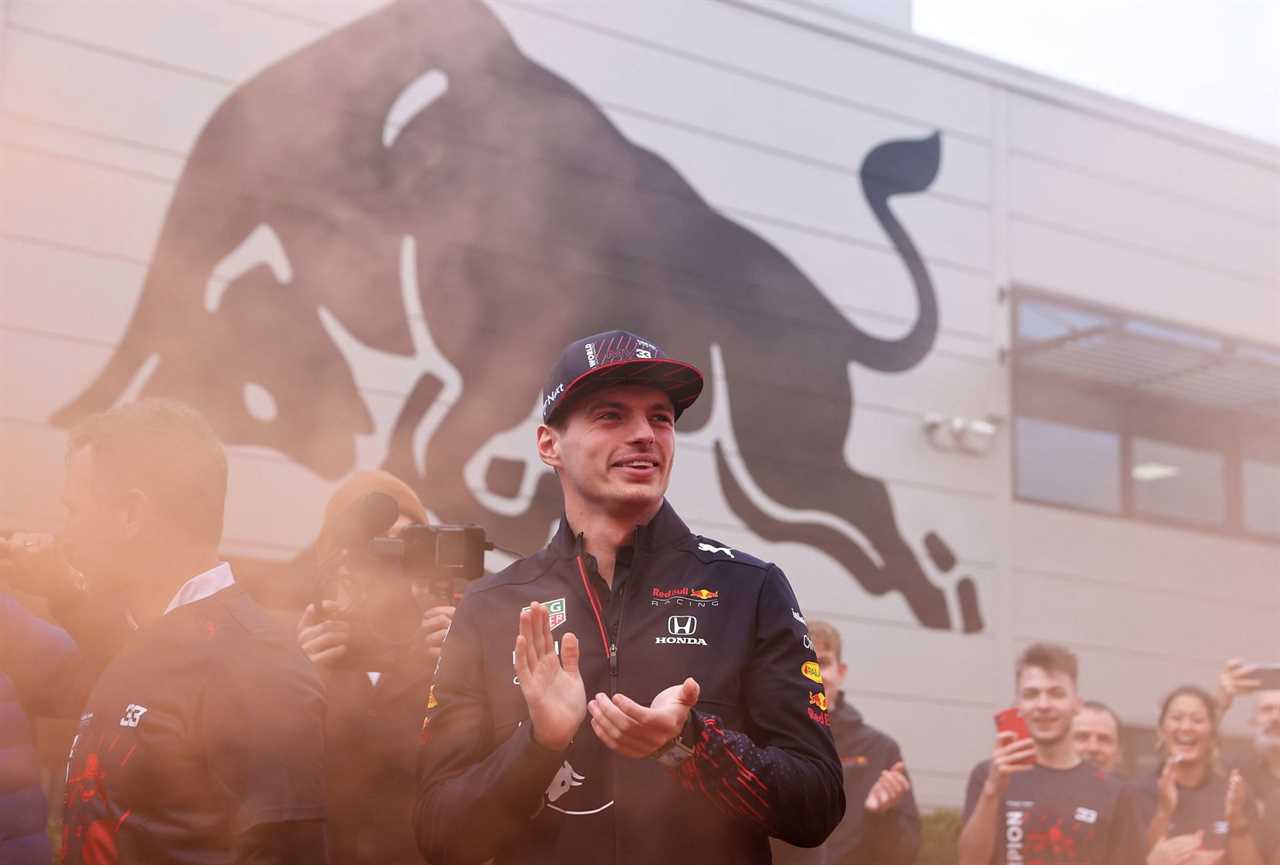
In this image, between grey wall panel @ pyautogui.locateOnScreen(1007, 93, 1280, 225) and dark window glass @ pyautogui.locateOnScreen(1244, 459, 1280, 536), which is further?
dark window glass @ pyautogui.locateOnScreen(1244, 459, 1280, 536)

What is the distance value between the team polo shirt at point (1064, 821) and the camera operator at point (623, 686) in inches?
107

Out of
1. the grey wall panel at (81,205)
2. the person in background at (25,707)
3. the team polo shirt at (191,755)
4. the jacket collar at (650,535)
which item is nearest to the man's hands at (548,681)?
the jacket collar at (650,535)

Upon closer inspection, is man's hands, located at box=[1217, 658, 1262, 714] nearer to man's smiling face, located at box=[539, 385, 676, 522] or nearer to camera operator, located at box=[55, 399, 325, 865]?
man's smiling face, located at box=[539, 385, 676, 522]

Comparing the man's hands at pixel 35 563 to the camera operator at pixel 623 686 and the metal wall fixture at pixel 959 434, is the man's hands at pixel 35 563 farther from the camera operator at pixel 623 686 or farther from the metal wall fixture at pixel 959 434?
the metal wall fixture at pixel 959 434

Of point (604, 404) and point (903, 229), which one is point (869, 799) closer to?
point (604, 404)

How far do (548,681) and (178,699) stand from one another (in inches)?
30.1

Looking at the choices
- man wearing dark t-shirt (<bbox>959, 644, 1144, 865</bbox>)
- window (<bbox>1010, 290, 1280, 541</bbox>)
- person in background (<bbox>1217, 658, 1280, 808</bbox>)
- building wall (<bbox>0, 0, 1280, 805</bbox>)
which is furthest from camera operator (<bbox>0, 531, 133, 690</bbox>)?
window (<bbox>1010, 290, 1280, 541</bbox>)

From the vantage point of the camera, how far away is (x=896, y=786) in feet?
15.5

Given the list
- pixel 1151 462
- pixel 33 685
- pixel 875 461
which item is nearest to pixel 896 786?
pixel 33 685

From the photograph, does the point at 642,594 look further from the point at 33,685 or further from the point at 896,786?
the point at 896,786

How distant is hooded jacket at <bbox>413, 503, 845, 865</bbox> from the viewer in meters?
1.84

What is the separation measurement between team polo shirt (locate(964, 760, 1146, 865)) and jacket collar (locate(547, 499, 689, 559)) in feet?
8.78

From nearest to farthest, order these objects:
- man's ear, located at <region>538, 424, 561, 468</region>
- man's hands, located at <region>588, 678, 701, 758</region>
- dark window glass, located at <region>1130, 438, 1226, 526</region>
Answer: man's hands, located at <region>588, 678, 701, 758</region> → man's ear, located at <region>538, 424, 561, 468</region> → dark window glass, located at <region>1130, 438, 1226, 526</region>

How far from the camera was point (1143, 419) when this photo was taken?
10984 mm
